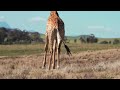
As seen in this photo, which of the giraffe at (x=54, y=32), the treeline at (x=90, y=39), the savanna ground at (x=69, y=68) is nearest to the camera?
the savanna ground at (x=69, y=68)

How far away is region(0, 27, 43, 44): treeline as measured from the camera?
79.9 metres

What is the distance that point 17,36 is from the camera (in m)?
84.8

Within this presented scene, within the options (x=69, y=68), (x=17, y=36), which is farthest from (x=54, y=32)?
(x=17, y=36)

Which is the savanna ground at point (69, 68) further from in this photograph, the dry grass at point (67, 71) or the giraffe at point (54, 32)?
the giraffe at point (54, 32)

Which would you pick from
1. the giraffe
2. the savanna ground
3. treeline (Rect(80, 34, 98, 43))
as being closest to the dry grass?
the savanna ground

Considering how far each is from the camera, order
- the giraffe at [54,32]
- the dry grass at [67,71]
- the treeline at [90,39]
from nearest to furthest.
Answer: the dry grass at [67,71], the giraffe at [54,32], the treeline at [90,39]

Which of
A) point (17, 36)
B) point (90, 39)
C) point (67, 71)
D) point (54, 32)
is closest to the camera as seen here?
point (67, 71)

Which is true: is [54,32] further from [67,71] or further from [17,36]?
[17,36]

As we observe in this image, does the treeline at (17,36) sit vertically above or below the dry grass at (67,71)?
above

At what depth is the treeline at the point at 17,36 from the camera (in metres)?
79.9

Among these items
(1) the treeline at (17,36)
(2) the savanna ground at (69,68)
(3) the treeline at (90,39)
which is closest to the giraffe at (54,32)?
(2) the savanna ground at (69,68)

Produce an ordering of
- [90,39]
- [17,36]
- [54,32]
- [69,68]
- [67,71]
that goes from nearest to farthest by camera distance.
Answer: [67,71]
[69,68]
[54,32]
[17,36]
[90,39]
